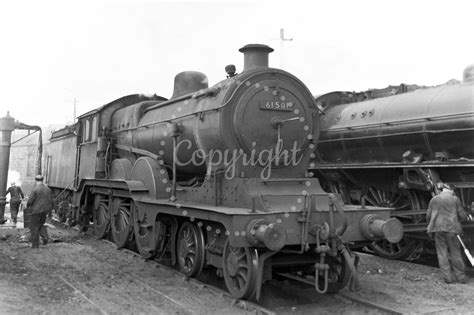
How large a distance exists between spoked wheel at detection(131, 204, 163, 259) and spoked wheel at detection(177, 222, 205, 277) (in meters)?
0.54

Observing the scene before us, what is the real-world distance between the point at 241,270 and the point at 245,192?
39.8 inches

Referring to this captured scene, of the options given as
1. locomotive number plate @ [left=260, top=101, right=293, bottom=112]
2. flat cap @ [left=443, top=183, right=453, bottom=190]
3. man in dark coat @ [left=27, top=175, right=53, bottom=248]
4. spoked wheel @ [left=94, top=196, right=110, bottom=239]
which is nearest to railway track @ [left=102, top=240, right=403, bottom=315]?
locomotive number plate @ [left=260, top=101, right=293, bottom=112]

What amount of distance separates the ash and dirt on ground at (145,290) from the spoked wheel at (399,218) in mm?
333

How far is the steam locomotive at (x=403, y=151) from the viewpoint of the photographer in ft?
27.0

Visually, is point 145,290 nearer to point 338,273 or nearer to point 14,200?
point 338,273

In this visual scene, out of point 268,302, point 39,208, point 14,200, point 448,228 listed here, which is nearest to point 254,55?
point 268,302

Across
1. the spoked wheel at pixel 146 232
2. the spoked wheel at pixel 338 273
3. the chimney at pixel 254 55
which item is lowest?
the spoked wheel at pixel 338 273

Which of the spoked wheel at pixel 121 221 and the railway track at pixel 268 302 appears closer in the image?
the railway track at pixel 268 302

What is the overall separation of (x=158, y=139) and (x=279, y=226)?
393 cm

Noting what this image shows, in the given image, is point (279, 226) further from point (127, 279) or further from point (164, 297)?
point (127, 279)

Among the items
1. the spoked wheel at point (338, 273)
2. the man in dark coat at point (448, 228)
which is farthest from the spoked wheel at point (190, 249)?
the man in dark coat at point (448, 228)

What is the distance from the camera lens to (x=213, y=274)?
789cm

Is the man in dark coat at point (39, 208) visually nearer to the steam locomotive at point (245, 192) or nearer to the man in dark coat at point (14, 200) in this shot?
the steam locomotive at point (245, 192)

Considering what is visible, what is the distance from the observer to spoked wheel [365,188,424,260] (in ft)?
30.8
